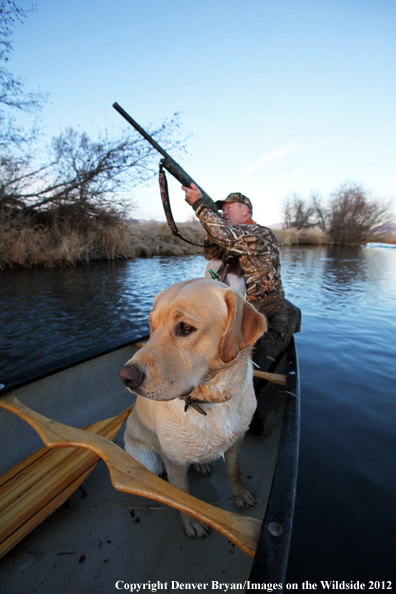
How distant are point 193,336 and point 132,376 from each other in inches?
17.1

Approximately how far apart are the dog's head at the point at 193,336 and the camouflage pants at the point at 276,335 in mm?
1696

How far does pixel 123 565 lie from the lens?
180 centimetres

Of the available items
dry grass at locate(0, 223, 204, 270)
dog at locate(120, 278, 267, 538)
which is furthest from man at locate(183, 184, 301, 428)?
dry grass at locate(0, 223, 204, 270)

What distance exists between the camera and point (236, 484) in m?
2.21

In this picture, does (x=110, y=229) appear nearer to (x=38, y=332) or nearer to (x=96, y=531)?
(x=38, y=332)

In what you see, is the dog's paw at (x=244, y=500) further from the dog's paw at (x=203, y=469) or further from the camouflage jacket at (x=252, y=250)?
the camouflage jacket at (x=252, y=250)

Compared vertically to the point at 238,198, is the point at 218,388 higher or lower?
lower

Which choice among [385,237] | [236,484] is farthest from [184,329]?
[385,237]

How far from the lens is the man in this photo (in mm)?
3414

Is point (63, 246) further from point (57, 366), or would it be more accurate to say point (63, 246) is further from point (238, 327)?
point (238, 327)

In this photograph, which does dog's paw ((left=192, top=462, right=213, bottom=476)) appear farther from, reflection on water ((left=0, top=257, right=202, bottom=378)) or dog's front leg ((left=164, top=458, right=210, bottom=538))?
reflection on water ((left=0, top=257, right=202, bottom=378))

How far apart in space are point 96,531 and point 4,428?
4.08 feet

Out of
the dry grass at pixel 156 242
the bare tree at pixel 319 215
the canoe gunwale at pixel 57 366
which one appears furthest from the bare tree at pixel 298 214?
the canoe gunwale at pixel 57 366

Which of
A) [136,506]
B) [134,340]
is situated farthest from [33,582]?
[134,340]
